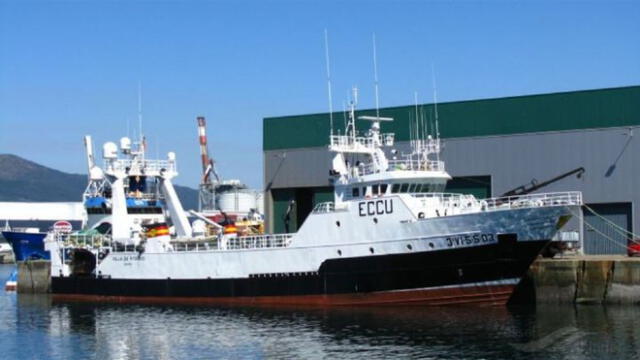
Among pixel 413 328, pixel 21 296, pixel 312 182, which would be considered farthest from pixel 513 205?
pixel 21 296

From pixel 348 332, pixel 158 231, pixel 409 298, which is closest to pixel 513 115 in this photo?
pixel 409 298

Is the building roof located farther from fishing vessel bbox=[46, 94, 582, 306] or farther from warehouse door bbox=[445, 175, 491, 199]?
fishing vessel bbox=[46, 94, 582, 306]

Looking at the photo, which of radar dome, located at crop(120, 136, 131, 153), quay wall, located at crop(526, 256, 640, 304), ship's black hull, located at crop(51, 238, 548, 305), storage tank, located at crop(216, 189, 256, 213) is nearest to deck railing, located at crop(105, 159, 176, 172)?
radar dome, located at crop(120, 136, 131, 153)

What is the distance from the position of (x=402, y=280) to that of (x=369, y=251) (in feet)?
5.76

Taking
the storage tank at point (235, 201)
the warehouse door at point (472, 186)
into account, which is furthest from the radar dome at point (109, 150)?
the storage tank at point (235, 201)

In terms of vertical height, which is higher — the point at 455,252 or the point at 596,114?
the point at 596,114

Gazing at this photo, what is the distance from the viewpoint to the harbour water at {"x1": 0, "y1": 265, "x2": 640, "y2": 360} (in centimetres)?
2709

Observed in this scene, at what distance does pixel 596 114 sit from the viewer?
42969 millimetres

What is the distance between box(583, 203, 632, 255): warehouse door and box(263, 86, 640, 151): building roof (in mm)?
3937

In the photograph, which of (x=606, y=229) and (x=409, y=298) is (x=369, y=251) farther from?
(x=606, y=229)

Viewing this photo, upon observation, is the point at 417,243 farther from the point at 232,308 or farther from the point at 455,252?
the point at 232,308

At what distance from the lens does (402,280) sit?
35750 mm

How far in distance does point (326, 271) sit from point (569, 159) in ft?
45.8

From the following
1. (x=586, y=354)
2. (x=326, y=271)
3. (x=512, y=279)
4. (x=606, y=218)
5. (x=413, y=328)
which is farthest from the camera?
(x=606, y=218)
